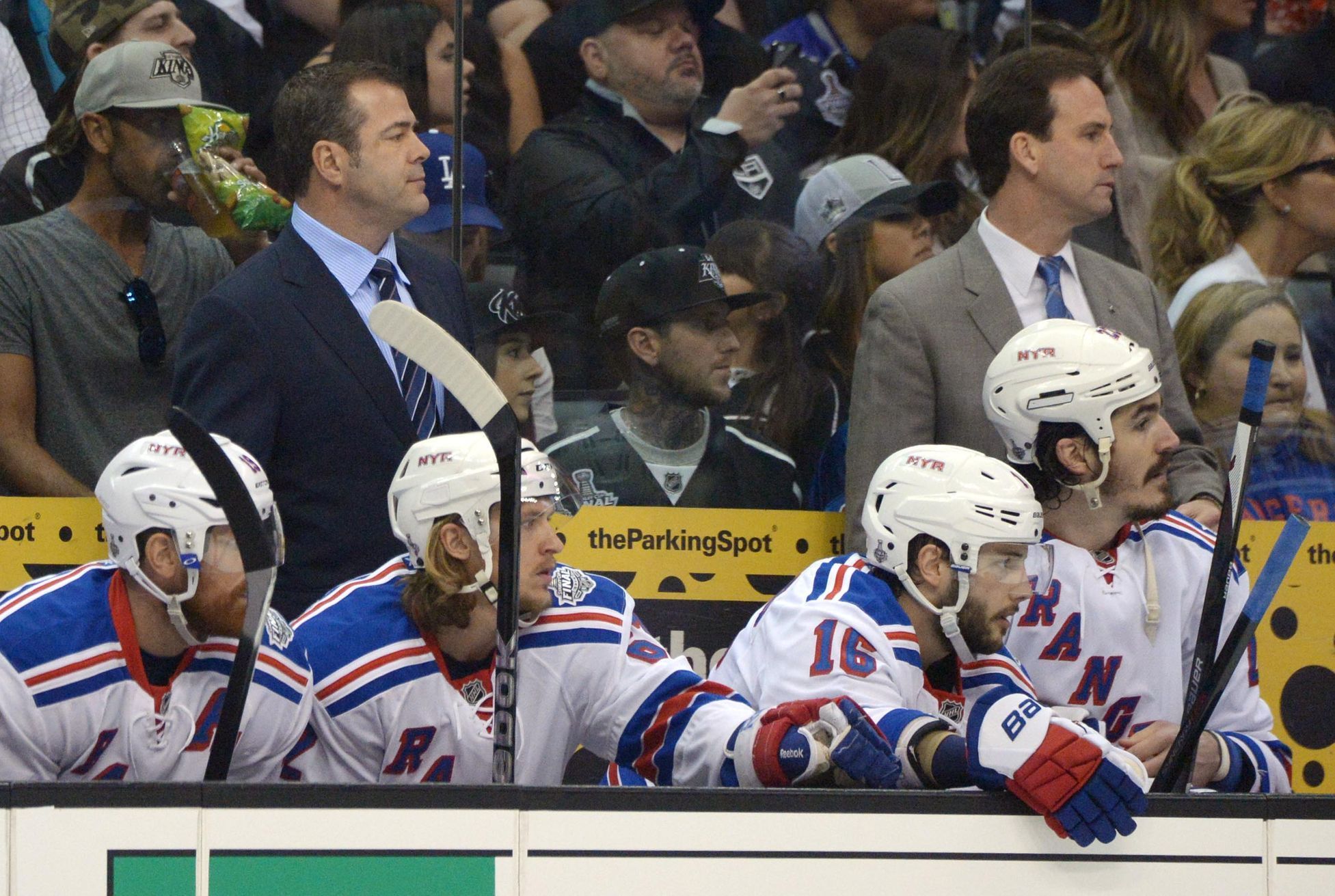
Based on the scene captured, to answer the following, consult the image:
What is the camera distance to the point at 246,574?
2.40 metres

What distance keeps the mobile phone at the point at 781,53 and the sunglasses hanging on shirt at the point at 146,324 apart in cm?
141

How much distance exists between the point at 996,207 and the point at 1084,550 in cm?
75

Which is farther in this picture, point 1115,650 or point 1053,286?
point 1053,286

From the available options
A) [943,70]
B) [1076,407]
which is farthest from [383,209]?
[943,70]

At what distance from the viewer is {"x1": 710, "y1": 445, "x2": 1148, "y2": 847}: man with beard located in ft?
8.95

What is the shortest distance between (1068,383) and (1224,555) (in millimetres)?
542

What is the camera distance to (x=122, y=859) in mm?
2205

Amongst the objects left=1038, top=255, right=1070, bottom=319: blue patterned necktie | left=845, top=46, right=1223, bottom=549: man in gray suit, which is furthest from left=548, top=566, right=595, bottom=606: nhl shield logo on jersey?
left=1038, top=255, right=1070, bottom=319: blue patterned necktie

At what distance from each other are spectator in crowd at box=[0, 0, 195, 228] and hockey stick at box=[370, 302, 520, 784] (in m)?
1.54

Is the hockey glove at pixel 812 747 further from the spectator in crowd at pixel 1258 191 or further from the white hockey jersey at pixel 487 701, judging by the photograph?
the spectator in crowd at pixel 1258 191

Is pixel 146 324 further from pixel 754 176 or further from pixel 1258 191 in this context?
pixel 1258 191

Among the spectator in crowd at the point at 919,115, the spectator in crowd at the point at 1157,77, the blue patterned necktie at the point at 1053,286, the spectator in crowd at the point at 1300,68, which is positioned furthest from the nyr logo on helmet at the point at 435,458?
the spectator in crowd at the point at 1300,68

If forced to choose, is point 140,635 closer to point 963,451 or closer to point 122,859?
point 122,859

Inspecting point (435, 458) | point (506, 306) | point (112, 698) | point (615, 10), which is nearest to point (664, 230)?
point (506, 306)
